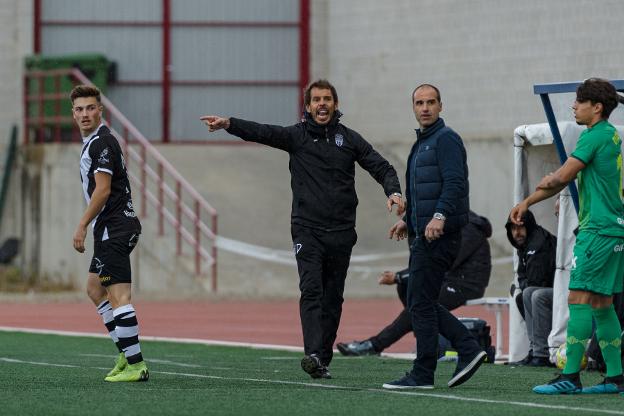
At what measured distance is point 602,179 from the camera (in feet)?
31.1

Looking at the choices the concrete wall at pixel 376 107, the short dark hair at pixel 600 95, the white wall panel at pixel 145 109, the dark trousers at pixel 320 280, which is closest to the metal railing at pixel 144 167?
the concrete wall at pixel 376 107

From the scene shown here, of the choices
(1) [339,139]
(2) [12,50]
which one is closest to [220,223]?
(2) [12,50]

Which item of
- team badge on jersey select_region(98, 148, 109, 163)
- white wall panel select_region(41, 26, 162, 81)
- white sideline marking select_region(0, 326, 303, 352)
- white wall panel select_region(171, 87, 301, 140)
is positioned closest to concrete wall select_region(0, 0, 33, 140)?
white wall panel select_region(41, 26, 162, 81)

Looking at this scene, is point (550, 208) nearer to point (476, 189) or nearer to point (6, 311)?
point (6, 311)

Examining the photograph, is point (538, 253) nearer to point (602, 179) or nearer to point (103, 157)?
point (602, 179)

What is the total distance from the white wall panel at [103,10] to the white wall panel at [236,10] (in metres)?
0.51

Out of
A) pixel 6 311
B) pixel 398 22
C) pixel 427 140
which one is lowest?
pixel 6 311

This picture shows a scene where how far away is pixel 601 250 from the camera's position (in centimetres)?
946

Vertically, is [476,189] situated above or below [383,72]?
below

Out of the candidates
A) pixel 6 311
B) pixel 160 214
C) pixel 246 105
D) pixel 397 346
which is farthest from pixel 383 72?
pixel 397 346

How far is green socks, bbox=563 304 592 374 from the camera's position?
957 centimetres

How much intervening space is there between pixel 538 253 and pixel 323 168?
2.64m

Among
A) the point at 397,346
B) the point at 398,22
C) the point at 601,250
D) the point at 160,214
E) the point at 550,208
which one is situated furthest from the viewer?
the point at 398,22

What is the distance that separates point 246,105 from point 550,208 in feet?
65.5
